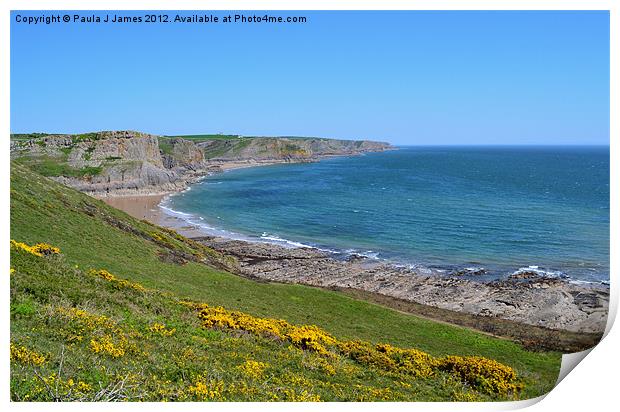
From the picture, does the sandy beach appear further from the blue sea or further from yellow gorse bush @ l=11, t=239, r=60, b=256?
A: yellow gorse bush @ l=11, t=239, r=60, b=256

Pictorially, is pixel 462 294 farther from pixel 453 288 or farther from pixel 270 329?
pixel 270 329

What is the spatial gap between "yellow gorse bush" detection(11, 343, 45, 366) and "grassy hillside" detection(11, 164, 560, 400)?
1.4 inches

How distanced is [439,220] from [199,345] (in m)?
49.4

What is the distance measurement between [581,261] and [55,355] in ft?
141

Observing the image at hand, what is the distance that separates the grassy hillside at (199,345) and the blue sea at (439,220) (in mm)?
22663

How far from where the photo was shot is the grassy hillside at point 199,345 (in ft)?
39.2

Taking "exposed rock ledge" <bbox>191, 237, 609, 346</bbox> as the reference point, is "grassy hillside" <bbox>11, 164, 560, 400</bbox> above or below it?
above

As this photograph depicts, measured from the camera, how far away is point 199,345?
14.5m

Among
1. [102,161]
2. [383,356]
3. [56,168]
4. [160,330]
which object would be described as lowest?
[383,356]

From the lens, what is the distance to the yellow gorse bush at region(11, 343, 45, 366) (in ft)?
37.8

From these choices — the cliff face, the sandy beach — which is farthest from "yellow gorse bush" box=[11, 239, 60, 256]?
the cliff face

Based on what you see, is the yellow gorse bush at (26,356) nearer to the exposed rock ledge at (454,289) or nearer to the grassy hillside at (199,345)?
the grassy hillside at (199,345)

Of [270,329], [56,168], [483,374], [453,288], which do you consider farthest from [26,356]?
[56,168]

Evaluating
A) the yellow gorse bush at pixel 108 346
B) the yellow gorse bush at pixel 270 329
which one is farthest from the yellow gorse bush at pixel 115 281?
the yellow gorse bush at pixel 108 346
